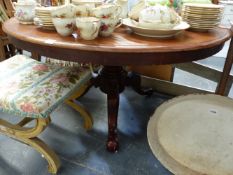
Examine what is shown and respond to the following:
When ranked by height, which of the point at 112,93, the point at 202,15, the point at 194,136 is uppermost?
the point at 202,15

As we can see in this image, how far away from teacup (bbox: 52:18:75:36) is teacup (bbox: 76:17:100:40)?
5cm

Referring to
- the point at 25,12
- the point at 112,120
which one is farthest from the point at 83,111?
the point at 25,12

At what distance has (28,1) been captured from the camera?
0.99 m

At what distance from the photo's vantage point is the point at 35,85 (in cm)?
104

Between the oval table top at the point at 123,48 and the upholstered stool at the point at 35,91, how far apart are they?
0.24m

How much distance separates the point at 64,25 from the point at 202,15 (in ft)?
1.72

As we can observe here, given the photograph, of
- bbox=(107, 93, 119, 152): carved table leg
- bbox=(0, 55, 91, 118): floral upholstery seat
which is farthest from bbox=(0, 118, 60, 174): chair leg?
bbox=(107, 93, 119, 152): carved table leg

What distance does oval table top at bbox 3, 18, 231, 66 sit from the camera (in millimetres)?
712

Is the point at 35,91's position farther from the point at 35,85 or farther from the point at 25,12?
the point at 25,12

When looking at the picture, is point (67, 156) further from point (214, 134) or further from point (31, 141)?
point (214, 134)

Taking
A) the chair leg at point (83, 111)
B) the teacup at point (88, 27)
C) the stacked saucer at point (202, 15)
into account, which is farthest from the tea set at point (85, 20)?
the chair leg at point (83, 111)

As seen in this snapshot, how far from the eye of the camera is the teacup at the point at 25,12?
0.98 meters

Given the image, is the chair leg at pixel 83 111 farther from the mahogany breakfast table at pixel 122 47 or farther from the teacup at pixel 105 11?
the teacup at pixel 105 11

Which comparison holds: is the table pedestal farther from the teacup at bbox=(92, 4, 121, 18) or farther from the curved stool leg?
the teacup at bbox=(92, 4, 121, 18)
